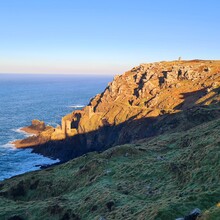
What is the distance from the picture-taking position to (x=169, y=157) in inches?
2424

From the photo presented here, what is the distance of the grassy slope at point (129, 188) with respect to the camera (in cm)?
3537

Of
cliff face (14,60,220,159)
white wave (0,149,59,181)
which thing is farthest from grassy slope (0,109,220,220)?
white wave (0,149,59,181)

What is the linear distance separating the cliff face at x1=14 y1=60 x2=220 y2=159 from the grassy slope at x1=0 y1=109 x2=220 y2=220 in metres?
49.7

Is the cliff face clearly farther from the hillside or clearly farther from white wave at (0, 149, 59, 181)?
white wave at (0, 149, 59, 181)

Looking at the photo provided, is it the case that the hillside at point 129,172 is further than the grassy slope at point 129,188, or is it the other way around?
the hillside at point 129,172

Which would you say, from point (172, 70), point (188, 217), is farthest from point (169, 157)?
point (172, 70)

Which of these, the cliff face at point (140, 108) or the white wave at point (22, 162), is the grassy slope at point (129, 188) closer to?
the cliff face at point (140, 108)

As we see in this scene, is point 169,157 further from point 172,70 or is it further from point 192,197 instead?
point 172,70

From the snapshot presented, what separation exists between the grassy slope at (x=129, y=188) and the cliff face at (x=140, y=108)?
49738mm

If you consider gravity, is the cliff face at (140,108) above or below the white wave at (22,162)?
above

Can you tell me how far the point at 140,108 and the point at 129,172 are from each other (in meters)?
101

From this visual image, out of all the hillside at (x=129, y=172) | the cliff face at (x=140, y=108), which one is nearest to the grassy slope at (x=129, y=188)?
the hillside at (x=129, y=172)

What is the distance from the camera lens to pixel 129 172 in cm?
5609

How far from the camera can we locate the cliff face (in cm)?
13575
